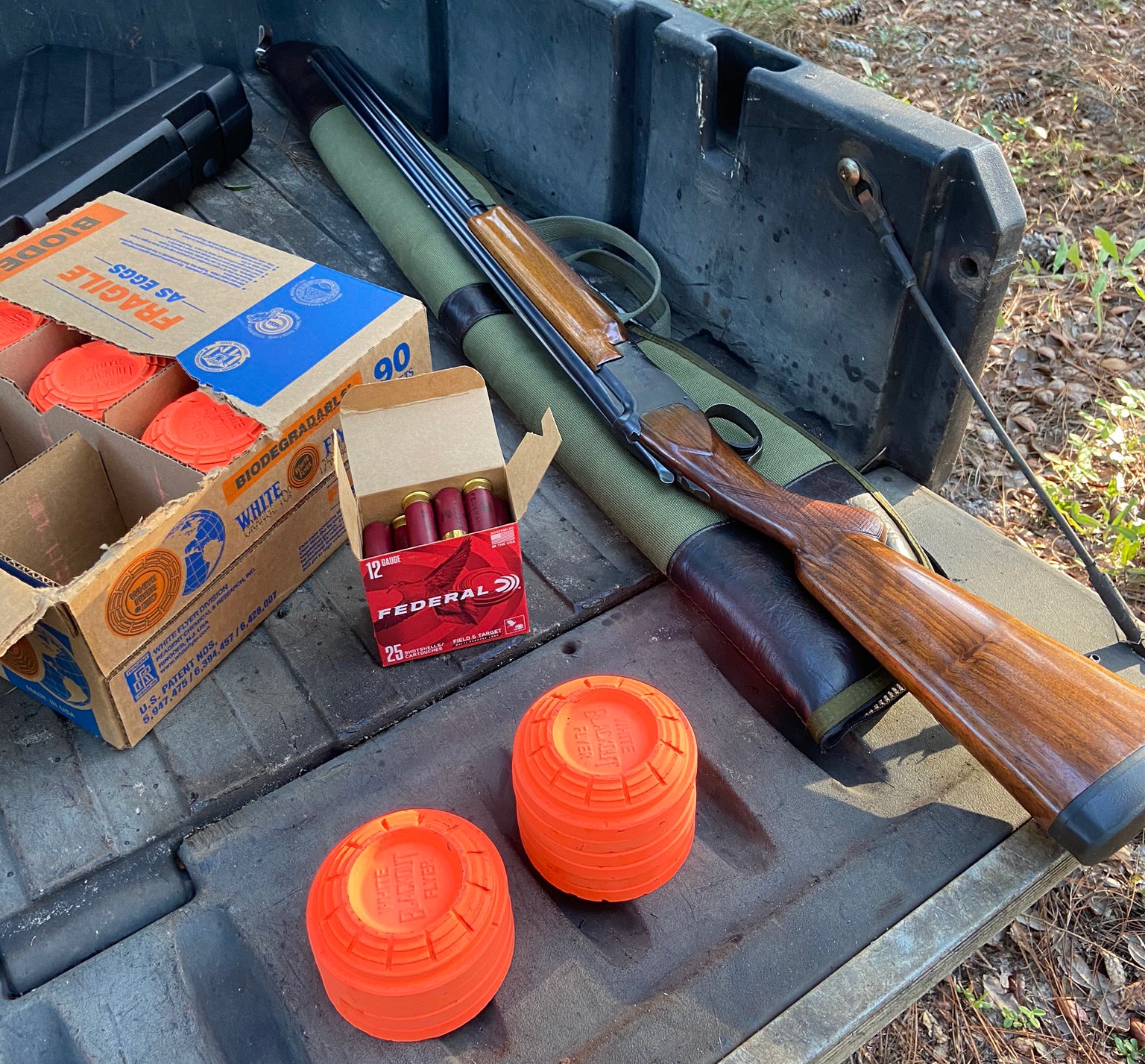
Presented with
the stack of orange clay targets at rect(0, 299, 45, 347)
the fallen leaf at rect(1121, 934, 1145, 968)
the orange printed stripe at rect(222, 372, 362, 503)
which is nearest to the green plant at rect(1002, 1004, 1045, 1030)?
the fallen leaf at rect(1121, 934, 1145, 968)

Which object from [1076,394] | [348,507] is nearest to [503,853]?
[348,507]

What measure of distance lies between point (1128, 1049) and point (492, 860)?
1438 mm

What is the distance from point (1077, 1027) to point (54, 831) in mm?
2081

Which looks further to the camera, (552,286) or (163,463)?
(552,286)

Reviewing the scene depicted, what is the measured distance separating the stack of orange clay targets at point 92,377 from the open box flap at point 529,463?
2.65 feet

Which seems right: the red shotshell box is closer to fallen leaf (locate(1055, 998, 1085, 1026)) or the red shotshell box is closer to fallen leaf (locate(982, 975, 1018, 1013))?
fallen leaf (locate(982, 975, 1018, 1013))

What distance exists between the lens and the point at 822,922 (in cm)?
175

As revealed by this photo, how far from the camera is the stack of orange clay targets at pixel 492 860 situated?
4.84 feet

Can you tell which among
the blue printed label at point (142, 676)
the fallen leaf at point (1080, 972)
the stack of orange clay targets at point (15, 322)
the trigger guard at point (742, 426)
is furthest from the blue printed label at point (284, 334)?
the fallen leaf at point (1080, 972)

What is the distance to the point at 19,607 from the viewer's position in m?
1.69

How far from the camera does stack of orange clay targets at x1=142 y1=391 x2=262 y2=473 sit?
199cm

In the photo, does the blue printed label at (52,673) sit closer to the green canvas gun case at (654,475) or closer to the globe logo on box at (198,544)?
the globe logo on box at (198,544)

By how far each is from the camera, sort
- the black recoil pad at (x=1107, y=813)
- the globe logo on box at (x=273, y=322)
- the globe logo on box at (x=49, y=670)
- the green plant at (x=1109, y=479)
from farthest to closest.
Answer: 1. the green plant at (x=1109, y=479)
2. the globe logo on box at (x=273, y=322)
3. the globe logo on box at (x=49, y=670)
4. the black recoil pad at (x=1107, y=813)

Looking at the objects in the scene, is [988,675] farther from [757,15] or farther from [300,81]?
[757,15]
